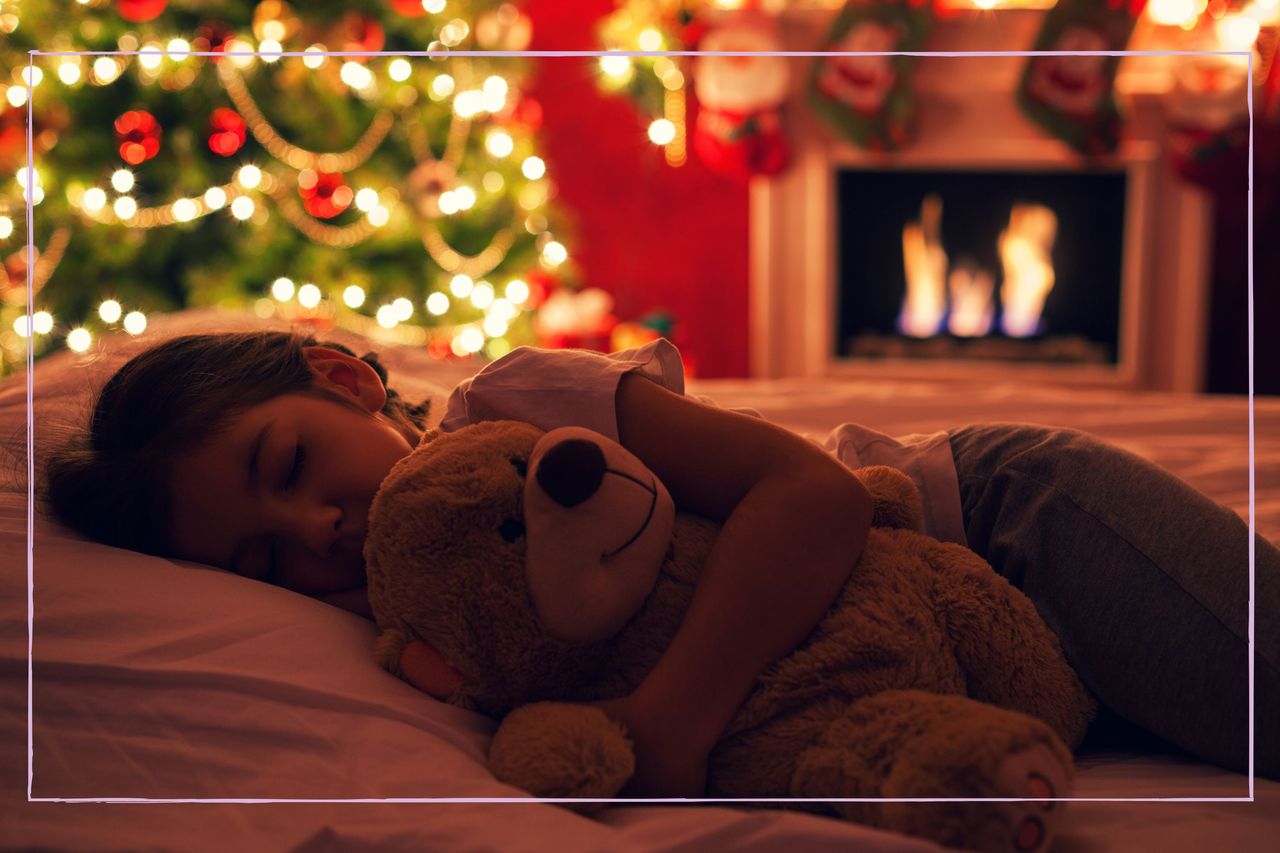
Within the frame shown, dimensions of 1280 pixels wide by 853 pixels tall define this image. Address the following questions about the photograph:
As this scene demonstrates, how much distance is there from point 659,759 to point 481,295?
2.02 metres

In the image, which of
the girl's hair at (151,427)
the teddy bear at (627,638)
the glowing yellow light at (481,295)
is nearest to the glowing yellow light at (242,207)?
the glowing yellow light at (481,295)

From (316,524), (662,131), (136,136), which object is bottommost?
(316,524)

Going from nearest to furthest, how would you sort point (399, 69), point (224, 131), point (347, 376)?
point (347, 376), point (224, 131), point (399, 69)

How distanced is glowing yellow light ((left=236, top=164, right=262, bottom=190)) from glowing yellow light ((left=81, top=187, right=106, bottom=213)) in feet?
0.87

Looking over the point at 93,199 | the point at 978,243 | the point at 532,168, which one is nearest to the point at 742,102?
the point at 532,168

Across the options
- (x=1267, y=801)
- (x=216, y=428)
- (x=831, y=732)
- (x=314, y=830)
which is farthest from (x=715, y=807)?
(x=216, y=428)

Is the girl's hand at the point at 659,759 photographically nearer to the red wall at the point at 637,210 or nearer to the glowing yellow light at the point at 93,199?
the glowing yellow light at the point at 93,199

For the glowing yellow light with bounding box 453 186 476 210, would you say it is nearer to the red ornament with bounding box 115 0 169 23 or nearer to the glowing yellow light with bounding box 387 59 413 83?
the glowing yellow light with bounding box 387 59 413 83

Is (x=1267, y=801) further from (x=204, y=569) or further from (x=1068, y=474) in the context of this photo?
(x=204, y=569)

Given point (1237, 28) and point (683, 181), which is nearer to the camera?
point (1237, 28)

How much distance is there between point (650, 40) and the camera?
9.36ft

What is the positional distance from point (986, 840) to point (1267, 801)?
0.72 feet

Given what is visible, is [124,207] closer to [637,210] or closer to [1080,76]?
[637,210]

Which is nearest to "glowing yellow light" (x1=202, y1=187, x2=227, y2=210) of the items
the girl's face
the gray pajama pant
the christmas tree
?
the christmas tree
